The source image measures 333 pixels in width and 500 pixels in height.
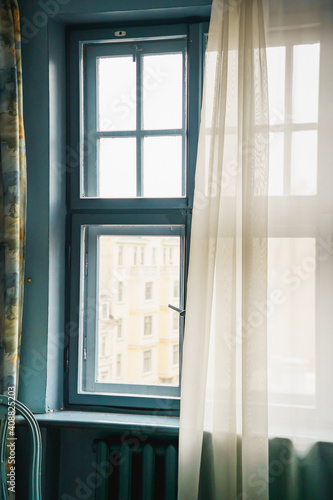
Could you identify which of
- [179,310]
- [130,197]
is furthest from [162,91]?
[179,310]

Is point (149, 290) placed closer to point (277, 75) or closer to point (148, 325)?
point (148, 325)

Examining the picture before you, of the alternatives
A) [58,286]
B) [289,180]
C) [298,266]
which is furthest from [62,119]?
[298,266]

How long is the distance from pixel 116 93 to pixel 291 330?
4.01 feet

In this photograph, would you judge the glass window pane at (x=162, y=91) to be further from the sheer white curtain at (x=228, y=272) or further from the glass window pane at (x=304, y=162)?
the glass window pane at (x=304, y=162)

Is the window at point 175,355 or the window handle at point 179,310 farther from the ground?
the window handle at point 179,310

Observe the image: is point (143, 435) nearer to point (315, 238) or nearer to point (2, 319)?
point (2, 319)

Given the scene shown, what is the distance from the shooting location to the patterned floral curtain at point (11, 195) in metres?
1.86

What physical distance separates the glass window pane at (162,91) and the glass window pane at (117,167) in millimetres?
128

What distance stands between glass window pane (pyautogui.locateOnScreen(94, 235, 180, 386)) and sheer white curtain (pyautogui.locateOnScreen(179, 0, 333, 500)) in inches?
12.6

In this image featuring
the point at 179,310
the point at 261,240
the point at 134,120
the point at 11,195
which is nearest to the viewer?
the point at 261,240

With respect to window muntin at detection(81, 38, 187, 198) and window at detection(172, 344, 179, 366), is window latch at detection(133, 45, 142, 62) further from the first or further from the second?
window at detection(172, 344, 179, 366)

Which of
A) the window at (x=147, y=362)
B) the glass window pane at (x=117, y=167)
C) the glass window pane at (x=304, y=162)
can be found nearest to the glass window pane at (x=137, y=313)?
the window at (x=147, y=362)

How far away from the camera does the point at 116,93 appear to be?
2119mm

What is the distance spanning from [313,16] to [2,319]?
1.58m
